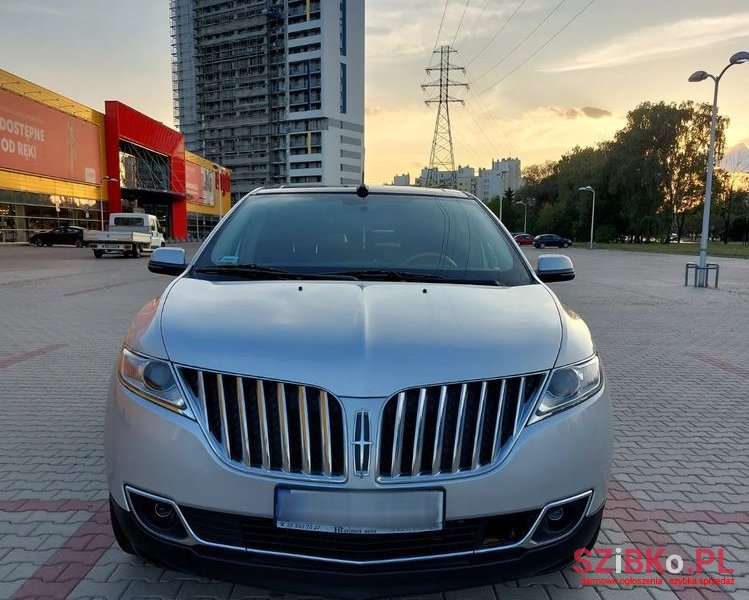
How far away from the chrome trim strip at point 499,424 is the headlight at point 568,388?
0.39 ft

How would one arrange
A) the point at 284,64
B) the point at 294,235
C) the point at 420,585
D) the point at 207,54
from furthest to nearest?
the point at 207,54
the point at 284,64
the point at 294,235
the point at 420,585

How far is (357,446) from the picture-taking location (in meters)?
1.80

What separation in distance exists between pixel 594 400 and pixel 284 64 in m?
124

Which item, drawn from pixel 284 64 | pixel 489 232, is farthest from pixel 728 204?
pixel 284 64

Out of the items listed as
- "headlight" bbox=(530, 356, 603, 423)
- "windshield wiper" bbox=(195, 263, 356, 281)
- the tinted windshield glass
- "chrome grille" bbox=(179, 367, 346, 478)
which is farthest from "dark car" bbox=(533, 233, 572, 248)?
"chrome grille" bbox=(179, 367, 346, 478)

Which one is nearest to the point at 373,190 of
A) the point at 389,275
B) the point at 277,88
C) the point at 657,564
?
the point at 389,275

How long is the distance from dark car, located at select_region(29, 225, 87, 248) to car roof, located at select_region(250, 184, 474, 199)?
3682 cm

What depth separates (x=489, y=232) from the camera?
3.44 metres

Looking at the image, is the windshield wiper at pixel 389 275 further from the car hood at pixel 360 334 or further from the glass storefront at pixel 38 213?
the glass storefront at pixel 38 213

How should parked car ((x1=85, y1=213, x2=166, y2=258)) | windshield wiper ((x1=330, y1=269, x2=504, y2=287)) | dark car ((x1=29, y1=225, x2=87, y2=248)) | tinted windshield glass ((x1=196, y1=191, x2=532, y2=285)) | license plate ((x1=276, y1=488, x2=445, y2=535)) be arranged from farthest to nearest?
dark car ((x1=29, y1=225, x2=87, y2=248)) < parked car ((x1=85, y1=213, x2=166, y2=258)) < tinted windshield glass ((x1=196, y1=191, x2=532, y2=285)) < windshield wiper ((x1=330, y1=269, x2=504, y2=287)) < license plate ((x1=276, y1=488, x2=445, y2=535))

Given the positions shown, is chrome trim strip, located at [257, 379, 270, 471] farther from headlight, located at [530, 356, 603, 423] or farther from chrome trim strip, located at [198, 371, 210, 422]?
headlight, located at [530, 356, 603, 423]

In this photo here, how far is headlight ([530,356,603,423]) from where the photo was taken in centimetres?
197

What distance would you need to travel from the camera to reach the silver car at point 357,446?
1801mm

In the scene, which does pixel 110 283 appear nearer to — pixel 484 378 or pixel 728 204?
pixel 484 378
